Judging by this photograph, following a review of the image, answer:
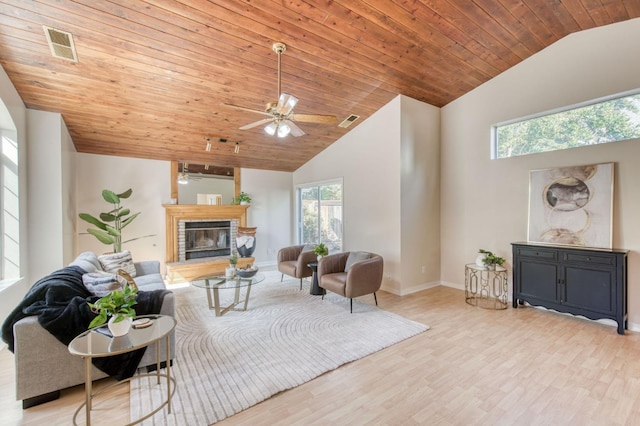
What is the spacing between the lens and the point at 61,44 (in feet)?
9.76

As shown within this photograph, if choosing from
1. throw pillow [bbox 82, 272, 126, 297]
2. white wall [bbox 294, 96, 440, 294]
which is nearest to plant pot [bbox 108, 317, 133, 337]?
throw pillow [bbox 82, 272, 126, 297]

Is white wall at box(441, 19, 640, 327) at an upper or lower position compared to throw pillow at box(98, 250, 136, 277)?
upper

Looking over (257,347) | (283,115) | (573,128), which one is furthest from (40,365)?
(573,128)

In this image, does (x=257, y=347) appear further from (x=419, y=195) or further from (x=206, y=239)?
(x=206, y=239)

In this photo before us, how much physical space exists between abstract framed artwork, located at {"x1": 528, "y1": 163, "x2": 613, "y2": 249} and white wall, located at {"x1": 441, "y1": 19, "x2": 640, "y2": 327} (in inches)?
3.9

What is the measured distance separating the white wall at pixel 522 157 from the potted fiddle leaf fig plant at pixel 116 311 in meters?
4.98

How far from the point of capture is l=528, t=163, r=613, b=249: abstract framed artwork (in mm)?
3562

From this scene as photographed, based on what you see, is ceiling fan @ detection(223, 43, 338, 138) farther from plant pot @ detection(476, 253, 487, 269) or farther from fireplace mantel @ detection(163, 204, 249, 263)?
fireplace mantel @ detection(163, 204, 249, 263)

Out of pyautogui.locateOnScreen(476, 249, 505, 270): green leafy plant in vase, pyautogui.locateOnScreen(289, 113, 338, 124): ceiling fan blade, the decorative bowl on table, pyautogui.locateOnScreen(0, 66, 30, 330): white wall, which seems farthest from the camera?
pyautogui.locateOnScreen(476, 249, 505, 270): green leafy plant in vase

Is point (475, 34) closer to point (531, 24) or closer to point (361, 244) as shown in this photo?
point (531, 24)

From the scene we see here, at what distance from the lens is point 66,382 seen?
220 cm

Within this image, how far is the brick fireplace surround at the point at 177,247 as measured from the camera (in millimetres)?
5789

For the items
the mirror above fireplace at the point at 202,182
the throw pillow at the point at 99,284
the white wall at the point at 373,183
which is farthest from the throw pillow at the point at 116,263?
the white wall at the point at 373,183

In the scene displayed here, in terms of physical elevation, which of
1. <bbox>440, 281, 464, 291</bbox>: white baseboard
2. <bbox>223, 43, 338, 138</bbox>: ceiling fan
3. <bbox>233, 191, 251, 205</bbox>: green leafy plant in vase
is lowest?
<bbox>440, 281, 464, 291</bbox>: white baseboard
